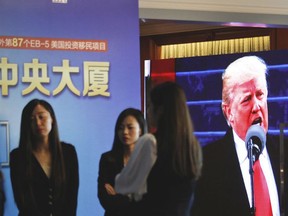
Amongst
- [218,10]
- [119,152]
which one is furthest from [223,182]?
[218,10]

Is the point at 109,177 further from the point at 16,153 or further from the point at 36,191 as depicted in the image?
the point at 16,153

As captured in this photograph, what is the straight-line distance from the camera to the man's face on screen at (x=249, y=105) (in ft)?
13.1

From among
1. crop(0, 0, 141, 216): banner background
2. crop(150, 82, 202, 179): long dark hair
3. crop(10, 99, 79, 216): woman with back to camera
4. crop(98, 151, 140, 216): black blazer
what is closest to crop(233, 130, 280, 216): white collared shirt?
crop(0, 0, 141, 216): banner background

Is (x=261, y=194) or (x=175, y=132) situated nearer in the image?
(x=175, y=132)

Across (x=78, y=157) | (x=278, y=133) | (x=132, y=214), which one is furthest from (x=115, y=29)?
(x=132, y=214)

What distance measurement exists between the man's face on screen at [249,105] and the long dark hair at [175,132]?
1.84m

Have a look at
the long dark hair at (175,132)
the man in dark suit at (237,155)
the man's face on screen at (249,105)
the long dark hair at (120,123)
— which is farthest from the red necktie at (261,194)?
the long dark hair at (175,132)

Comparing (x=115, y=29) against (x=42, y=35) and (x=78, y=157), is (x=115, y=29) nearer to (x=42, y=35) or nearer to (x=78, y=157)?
(x=42, y=35)

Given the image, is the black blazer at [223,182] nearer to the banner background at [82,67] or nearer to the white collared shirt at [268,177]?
the white collared shirt at [268,177]

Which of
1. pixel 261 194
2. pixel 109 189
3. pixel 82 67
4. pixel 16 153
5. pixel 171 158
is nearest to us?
pixel 171 158

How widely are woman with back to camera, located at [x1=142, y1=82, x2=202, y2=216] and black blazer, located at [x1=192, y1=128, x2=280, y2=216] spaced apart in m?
1.84

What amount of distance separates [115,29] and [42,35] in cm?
51

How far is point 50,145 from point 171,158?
1.46 metres

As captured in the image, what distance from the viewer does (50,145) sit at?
11.3 feet
